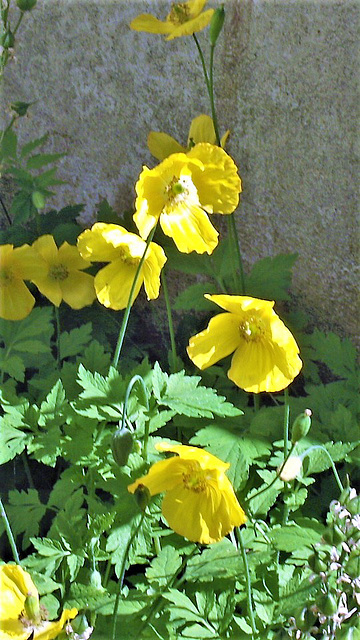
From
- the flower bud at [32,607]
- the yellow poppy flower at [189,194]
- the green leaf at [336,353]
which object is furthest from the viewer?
the green leaf at [336,353]

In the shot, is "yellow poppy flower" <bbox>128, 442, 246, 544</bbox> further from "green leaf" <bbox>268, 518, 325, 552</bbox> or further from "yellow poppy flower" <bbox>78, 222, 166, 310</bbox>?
"yellow poppy flower" <bbox>78, 222, 166, 310</bbox>

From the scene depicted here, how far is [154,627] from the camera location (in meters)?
0.89

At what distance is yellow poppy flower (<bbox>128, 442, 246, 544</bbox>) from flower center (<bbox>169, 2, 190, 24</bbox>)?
0.66 m

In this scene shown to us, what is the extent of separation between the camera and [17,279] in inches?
49.2

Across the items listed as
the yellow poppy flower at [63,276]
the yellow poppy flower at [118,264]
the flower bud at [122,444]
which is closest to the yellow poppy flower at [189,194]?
the yellow poppy flower at [118,264]

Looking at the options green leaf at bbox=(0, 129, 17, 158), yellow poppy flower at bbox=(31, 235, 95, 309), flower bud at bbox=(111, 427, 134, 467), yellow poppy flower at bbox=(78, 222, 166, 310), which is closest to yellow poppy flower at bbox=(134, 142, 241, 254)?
yellow poppy flower at bbox=(78, 222, 166, 310)

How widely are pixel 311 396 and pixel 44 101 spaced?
0.77 meters

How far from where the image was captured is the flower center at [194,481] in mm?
857

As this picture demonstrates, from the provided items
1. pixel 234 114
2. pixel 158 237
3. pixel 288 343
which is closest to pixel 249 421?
pixel 288 343

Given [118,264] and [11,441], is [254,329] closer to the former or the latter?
[118,264]

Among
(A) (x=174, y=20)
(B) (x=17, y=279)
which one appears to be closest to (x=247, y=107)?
(A) (x=174, y=20)

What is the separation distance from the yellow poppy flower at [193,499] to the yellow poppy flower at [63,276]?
0.51 m

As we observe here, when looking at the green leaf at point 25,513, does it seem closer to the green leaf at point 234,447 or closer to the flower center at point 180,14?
the green leaf at point 234,447

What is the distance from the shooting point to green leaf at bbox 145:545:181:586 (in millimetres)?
917
